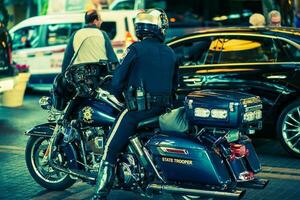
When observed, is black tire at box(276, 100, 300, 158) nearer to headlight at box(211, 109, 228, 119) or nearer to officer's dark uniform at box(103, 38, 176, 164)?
officer's dark uniform at box(103, 38, 176, 164)

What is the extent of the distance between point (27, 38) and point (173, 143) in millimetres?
10915

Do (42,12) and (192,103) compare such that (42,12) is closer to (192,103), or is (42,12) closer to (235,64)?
(235,64)

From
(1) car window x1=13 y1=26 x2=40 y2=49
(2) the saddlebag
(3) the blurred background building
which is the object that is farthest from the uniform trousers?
(3) the blurred background building

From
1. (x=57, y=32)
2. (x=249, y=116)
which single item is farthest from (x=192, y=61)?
(x=57, y=32)

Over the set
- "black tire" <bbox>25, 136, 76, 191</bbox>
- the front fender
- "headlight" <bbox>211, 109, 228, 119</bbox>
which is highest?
"headlight" <bbox>211, 109, 228, 119</bbox>

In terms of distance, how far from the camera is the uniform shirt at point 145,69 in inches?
247

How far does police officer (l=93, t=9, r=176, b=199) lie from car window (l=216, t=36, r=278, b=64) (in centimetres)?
324

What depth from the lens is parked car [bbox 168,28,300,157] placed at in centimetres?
911

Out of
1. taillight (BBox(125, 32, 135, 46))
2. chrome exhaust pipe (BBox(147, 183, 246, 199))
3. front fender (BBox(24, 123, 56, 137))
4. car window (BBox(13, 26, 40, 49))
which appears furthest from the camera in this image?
car window (BBox(13, 26, 40, 49))

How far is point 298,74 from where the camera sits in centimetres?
908

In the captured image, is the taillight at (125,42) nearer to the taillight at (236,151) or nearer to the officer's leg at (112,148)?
the officer's leg at (112,148)

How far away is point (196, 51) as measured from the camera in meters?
9.95

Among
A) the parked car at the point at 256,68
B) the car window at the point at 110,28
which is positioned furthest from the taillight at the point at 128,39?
the parked car at the point at 256,68

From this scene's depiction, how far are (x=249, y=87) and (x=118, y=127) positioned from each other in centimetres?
333
